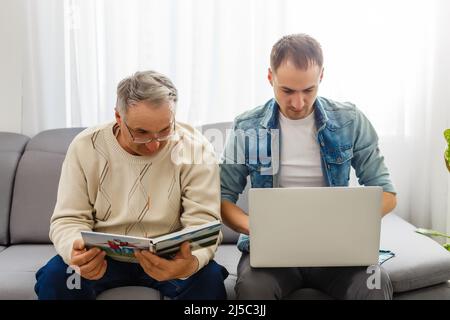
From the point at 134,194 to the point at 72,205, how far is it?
0.19 metres

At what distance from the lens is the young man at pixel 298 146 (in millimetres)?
1789

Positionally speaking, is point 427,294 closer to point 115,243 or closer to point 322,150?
point 322,150

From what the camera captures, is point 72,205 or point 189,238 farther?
point 72,205

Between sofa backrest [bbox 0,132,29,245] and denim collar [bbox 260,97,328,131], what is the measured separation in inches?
43.8

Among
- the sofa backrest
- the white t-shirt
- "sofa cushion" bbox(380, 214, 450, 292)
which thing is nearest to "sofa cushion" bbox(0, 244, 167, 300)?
the sofa backrest

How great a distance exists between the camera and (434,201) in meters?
2.64

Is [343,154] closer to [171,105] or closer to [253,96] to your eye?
[171,105]

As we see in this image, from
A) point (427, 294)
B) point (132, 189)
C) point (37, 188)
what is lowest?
point (427, 294)

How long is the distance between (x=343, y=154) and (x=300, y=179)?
0.16 metres

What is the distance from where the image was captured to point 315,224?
1.56 m

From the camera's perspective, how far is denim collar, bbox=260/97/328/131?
6.22ft

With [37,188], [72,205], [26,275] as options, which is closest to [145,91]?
[72,205]

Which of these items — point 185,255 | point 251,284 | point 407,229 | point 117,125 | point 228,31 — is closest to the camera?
point 185,255

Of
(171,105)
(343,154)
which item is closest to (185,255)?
(171,105)
